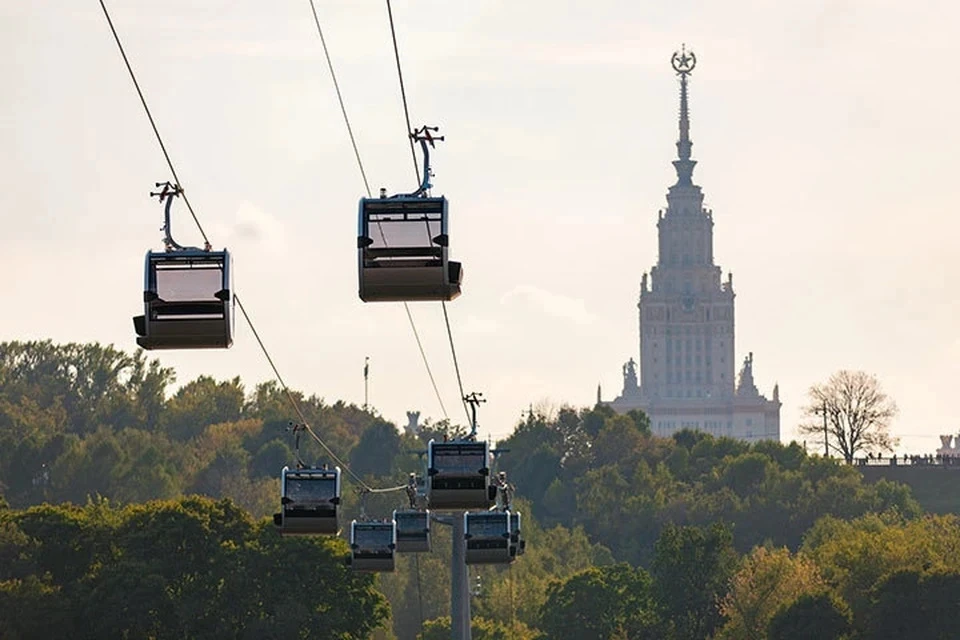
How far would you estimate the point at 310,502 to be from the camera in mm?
100562

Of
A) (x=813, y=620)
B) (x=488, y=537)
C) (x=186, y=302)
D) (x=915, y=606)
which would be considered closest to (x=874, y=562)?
(x=915, y=606)

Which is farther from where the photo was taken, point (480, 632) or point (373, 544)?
point (480, 632)

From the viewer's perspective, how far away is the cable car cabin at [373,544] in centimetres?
12288

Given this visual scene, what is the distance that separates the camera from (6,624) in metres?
164

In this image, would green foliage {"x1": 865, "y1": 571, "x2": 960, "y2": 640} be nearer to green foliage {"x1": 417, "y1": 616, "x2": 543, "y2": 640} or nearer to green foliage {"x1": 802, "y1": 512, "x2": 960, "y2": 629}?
green foliage {"x1": 802, "y1": 512, "x2": 960, "y2": 629}

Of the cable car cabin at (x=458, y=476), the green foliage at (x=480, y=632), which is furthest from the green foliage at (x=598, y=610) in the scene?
the cable car cabin at (x=458, y=476)

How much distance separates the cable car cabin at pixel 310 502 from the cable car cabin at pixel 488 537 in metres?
24.1

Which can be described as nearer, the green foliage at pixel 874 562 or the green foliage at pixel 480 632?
the green foliage at pixel 874 562

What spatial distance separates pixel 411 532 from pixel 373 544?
407 centimetres

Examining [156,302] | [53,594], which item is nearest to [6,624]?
[53,594]

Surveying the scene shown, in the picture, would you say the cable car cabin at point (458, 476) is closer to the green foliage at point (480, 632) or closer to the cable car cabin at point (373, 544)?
the cable car cabin at point (373, 544)

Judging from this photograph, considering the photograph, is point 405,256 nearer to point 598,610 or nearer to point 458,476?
point 458,476

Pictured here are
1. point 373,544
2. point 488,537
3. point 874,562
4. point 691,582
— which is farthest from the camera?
point 691,582

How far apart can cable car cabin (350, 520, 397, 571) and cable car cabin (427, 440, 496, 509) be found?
90.0ft
